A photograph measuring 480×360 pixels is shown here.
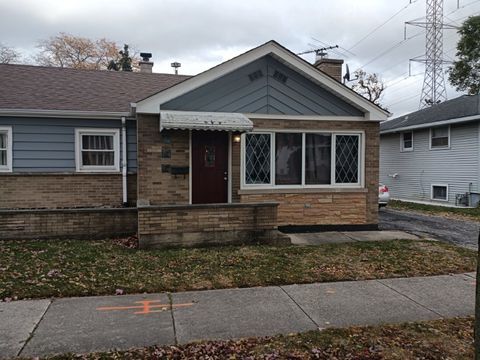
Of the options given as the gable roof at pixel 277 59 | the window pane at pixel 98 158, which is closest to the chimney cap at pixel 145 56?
the window pane at pixel 98 158

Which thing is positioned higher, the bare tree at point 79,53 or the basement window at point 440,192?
the bare tree at point 79,53

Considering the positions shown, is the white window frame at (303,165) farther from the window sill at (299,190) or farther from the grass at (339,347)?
the grass at (339,347)

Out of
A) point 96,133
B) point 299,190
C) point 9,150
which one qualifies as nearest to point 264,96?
point 299,190

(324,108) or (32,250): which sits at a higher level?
(324,108)

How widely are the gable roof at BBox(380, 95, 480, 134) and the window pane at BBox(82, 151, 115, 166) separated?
13.6 metres

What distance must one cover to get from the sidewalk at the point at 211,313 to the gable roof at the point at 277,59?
191 inches

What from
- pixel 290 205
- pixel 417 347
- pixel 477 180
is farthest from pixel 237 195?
pixel 477 180

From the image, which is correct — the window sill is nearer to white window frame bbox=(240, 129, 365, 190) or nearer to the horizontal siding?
white window frame bbox=(240, 129, 365, 190)

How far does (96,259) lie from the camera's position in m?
6.40

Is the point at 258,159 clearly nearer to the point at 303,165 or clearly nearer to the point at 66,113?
the point at 303,165

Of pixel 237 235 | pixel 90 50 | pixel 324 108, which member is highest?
pixel 90 50

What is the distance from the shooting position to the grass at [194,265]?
17.5 feet

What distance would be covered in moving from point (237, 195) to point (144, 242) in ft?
8.90

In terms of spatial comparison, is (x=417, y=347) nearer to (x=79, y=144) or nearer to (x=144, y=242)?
(x=144, y=242)
